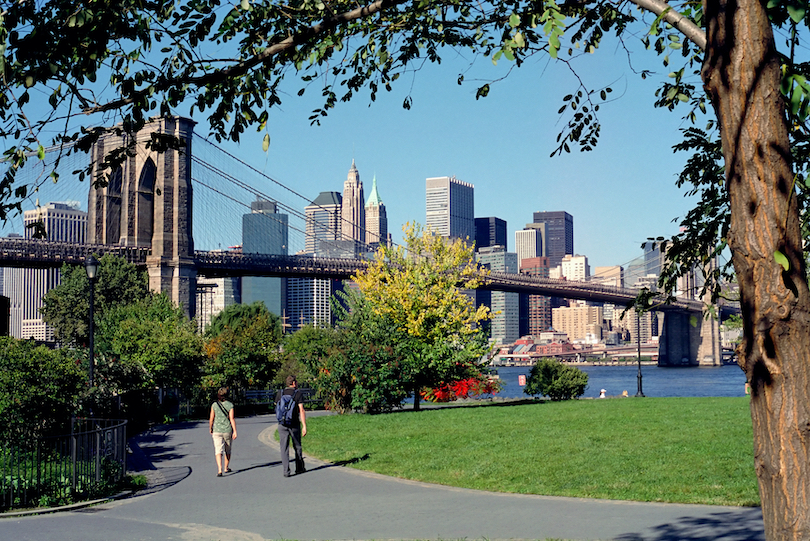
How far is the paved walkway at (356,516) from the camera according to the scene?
8.88 meters

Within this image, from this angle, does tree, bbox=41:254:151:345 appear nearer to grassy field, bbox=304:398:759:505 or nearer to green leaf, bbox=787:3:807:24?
grassy field, bbox=304:398:759:505

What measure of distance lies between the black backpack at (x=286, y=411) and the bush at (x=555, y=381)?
2233 cm

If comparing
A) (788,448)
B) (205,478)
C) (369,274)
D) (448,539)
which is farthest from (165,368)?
(788,448)

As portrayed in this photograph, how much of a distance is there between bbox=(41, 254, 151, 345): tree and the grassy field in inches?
1594

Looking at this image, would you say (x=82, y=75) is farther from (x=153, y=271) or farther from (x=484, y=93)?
(x=153, y=271)

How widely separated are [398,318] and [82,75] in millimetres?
25148

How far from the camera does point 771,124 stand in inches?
156

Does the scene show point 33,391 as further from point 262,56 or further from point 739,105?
point 739,105

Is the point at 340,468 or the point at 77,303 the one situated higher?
the point at 77,303

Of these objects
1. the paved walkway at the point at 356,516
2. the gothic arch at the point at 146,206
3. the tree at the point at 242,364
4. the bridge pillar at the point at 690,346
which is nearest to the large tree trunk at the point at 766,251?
the paved walkway at the point at 356,516

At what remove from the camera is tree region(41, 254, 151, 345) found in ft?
196

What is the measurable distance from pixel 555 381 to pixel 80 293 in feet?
133

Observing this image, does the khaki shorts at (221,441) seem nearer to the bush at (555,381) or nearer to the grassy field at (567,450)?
the grassy field at (567,450)

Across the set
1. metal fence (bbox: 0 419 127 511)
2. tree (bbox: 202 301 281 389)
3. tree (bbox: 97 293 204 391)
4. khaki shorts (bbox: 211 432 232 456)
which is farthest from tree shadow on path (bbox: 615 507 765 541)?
tree (bbox: 202 301 281 389)
